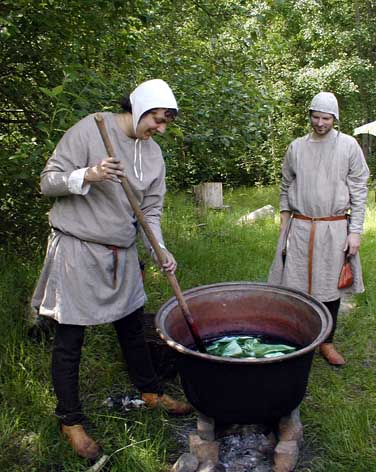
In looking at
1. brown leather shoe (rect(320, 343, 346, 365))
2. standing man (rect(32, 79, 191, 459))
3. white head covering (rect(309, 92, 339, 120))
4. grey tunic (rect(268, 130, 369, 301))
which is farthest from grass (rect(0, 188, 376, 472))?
white head covering (rect(309, 92, 339, 120))

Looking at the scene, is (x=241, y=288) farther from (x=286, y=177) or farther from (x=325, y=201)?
(x=286, y=177)

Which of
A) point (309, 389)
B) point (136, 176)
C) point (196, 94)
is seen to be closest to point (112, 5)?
point (196, 94)

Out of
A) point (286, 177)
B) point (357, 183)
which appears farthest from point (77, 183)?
point (357, 183)

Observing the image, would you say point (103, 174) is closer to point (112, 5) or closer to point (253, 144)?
point (112, 5)

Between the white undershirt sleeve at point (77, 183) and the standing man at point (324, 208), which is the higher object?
the white undershirt sleeve at point (77, 183)

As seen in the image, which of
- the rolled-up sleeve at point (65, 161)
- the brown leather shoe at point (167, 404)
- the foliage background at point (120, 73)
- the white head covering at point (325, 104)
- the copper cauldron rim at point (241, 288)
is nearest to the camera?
the copper cauldron rim at point (241, 288)

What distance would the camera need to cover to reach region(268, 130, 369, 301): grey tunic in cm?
336

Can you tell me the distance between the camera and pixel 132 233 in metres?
2.58

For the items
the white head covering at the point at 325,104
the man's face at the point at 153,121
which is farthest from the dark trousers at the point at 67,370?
the white head covering at the point at 325,104

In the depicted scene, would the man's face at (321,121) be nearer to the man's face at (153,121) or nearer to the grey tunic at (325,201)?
the grey tunic at (325,201)

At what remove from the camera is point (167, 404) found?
2920 mm

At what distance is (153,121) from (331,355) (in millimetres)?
2178

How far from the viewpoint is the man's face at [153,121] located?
2330 millimetres

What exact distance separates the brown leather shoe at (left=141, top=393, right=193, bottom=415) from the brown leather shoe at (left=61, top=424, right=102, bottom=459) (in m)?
0.47
